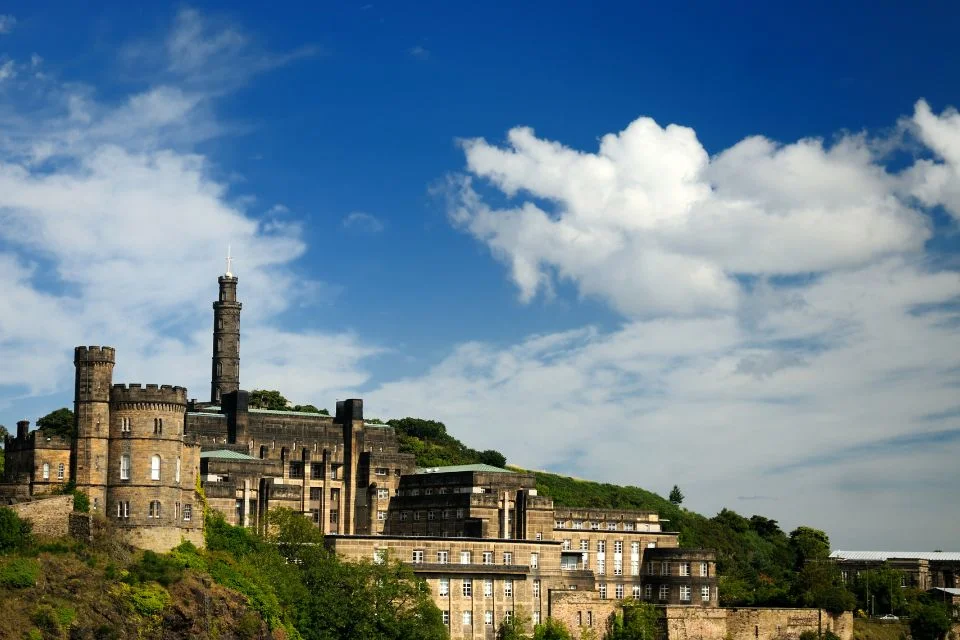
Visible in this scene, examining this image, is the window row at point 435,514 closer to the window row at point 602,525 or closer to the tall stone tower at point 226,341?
Result: the window row at point 602,525

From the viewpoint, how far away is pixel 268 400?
171500mm

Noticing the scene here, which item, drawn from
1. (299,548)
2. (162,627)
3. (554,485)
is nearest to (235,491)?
(299,548)

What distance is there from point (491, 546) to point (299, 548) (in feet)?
51.3

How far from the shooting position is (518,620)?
4281 inches

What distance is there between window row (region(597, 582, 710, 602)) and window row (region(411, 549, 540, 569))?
24.7ft

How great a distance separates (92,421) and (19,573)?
14.2 meters

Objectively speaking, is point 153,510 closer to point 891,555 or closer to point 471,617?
point 471,617

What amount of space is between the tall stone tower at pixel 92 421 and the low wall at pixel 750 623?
4681 centimetres

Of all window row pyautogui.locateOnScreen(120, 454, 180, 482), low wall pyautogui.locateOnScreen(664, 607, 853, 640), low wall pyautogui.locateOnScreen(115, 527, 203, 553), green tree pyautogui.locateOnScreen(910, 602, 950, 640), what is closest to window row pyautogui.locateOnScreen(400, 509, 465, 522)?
low wall pyautogui.locateOnScreen(664, 607, 853, 640)

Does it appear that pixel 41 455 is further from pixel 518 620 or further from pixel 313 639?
pixel 518 620

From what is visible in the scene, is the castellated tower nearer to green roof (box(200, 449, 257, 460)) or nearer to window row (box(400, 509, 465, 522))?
green roof (box(200, 449, 257, 460))

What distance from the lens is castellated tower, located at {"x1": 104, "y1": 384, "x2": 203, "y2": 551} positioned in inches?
3671

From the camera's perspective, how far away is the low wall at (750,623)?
117938 mm

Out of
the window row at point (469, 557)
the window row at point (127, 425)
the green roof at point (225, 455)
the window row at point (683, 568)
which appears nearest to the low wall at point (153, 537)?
the window row at point (127, 425)
